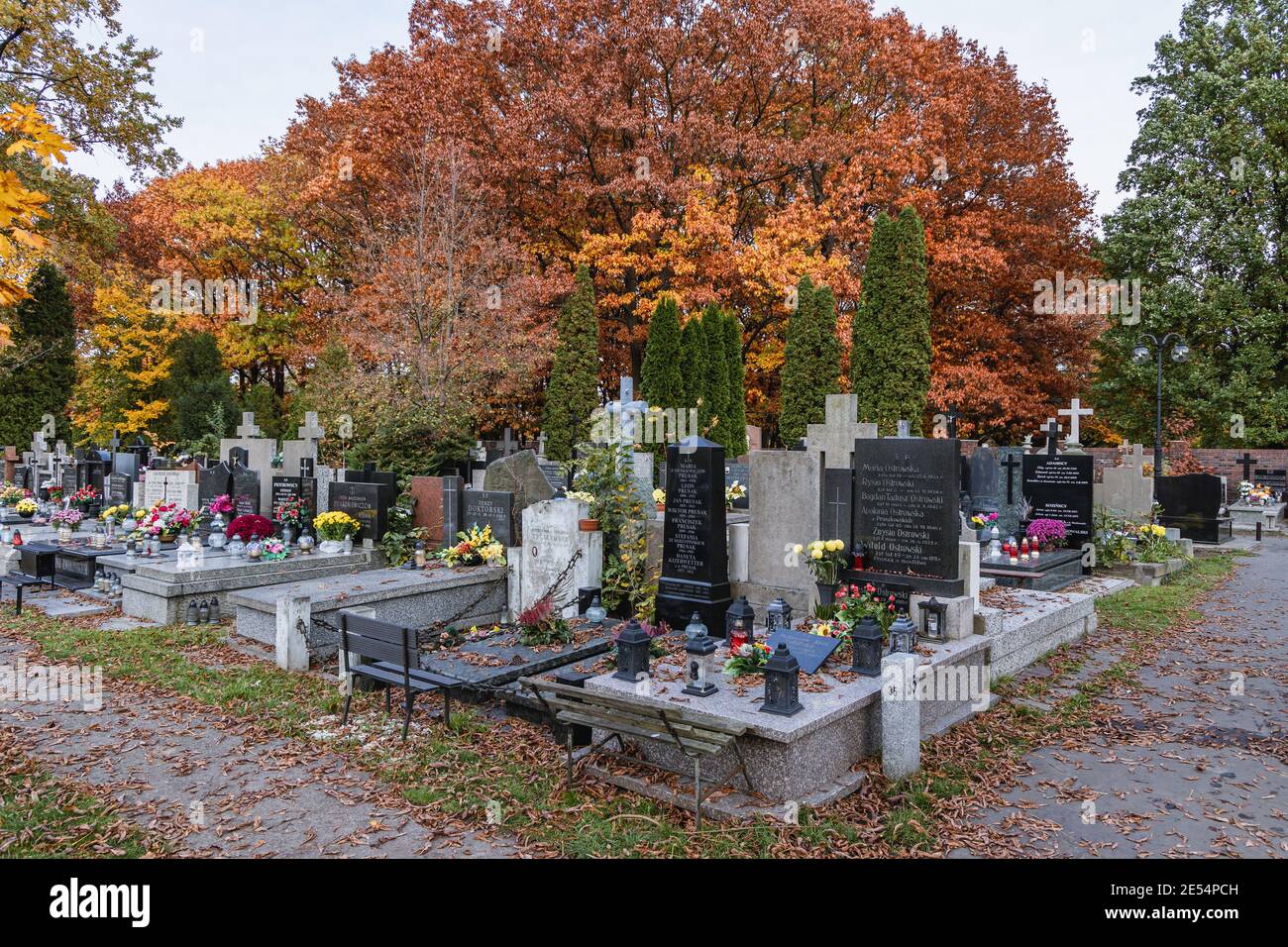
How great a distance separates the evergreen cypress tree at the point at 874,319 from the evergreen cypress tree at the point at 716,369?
157 inches

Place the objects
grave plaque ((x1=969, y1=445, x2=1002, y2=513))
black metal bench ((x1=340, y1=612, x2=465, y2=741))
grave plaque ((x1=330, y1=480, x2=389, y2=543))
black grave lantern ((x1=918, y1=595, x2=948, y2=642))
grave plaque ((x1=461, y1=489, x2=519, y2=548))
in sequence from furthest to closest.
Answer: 1. grave plaque ((x1=969, y1=445, x2=1002, y2=513))
2. grave plaque ((x1=330, y1=480, x2=389, y2=543))
3. grave plaque ((x1=461, y1=489, x2=519, y2=548))
4. black grave lantern ((x1=918, y1=595, x2=948, y2=642))
5. black metal bench ((x1=340, y1=612, x2=465, y2=741))

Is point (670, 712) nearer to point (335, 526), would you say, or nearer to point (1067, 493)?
point (335, 526)

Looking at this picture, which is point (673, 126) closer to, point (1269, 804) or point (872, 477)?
point (872, 477)

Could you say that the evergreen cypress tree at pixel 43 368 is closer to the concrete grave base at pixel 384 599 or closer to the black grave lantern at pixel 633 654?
the concrete grave base at pixel 384 599

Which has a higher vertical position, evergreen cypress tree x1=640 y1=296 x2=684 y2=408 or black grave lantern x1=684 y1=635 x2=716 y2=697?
evergreen cypress tree x1=640 y1=296 x2=684 y2=408

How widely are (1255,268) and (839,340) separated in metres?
14.4

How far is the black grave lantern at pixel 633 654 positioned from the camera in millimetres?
6008

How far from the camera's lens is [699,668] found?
580 cm

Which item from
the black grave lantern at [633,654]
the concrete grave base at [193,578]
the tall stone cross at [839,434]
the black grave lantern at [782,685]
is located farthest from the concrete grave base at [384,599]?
the black grave lantern at [782,685]

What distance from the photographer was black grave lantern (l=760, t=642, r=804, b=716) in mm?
5184

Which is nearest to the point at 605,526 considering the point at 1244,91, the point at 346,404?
the point at 346,404

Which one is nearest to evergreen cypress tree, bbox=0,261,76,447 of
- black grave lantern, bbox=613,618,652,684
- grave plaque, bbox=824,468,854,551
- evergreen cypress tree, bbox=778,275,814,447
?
evergreen cypress tree, bbox=778,275,814,447

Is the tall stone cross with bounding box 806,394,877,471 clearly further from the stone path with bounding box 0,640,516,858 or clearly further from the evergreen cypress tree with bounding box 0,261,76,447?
the evergreen cypress tree with bounding box 0,261,76,447

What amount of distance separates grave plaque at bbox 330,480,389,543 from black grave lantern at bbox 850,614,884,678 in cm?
853
